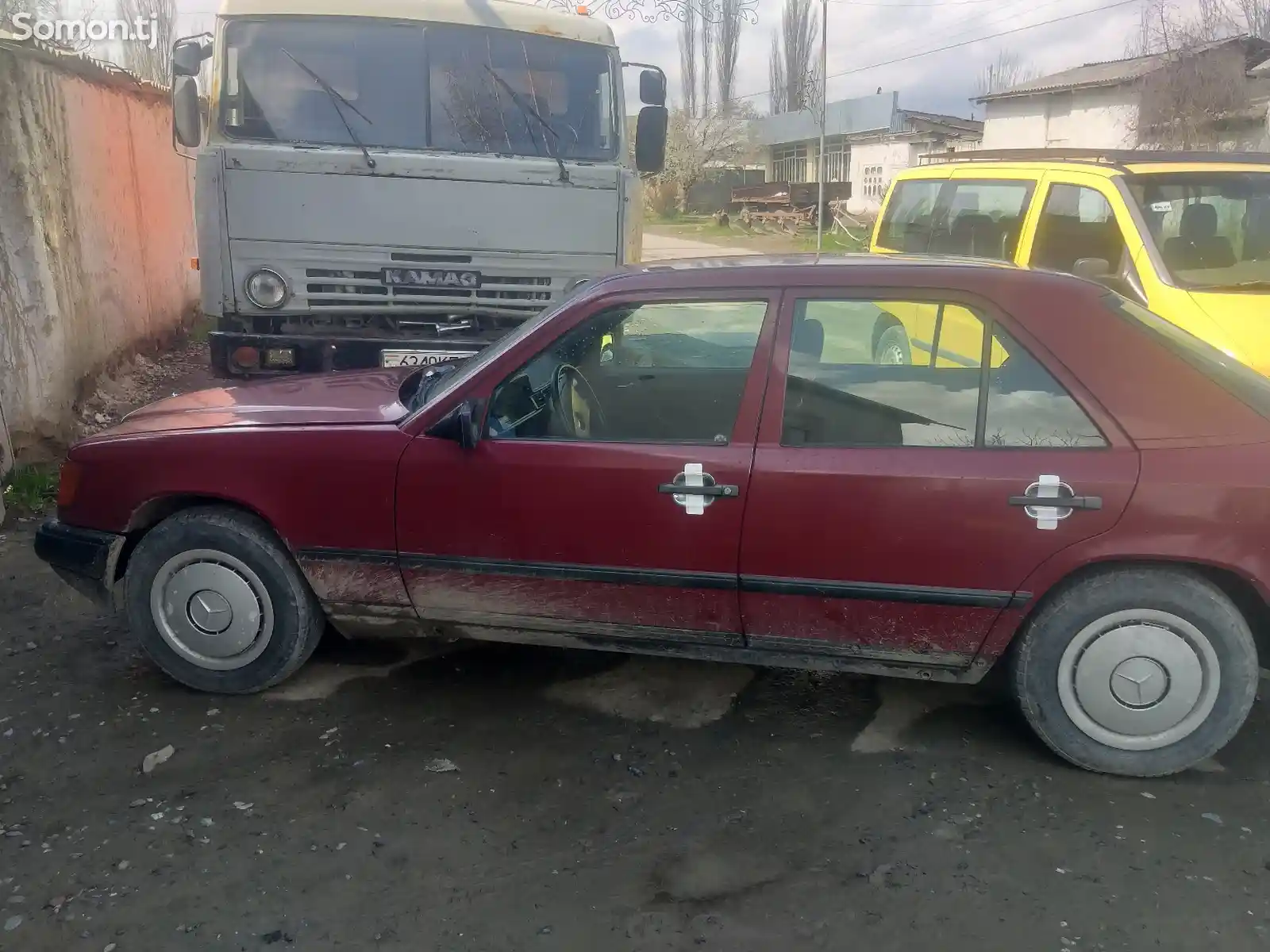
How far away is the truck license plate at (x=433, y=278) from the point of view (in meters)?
6.09

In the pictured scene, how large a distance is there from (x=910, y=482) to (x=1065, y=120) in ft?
96.2

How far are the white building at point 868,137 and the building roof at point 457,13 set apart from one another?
87.3 ft

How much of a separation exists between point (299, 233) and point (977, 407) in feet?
14.1

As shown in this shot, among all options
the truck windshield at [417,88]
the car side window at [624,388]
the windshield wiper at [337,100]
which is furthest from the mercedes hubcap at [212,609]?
the truck windshield at [417,88]

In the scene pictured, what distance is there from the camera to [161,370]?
9.37 meters

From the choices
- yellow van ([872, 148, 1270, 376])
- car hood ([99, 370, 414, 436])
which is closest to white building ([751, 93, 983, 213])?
yellow van ([872, 148, 1270, 376])

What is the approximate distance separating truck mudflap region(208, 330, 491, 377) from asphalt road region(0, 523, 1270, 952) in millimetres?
2455

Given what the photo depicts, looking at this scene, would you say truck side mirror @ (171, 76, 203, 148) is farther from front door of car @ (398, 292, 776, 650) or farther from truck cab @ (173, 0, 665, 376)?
front door of car @ (398, 292, 776, 650)

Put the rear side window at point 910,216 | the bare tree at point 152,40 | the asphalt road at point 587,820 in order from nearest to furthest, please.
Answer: the asphalt road at point 587,820, the rear side window at point 910,216, the bare tree at point 152,40

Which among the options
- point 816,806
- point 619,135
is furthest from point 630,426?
point 619,135

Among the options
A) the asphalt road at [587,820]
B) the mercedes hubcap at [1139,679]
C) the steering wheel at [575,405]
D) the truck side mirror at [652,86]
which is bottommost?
the asphalt road at [587,820]

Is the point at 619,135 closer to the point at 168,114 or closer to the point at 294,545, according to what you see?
the point at 294,545

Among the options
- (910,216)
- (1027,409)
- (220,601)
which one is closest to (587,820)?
(220,601)

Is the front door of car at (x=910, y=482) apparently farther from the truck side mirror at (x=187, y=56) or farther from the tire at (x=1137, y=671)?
the truck side mirror at (x=187, y=56)
